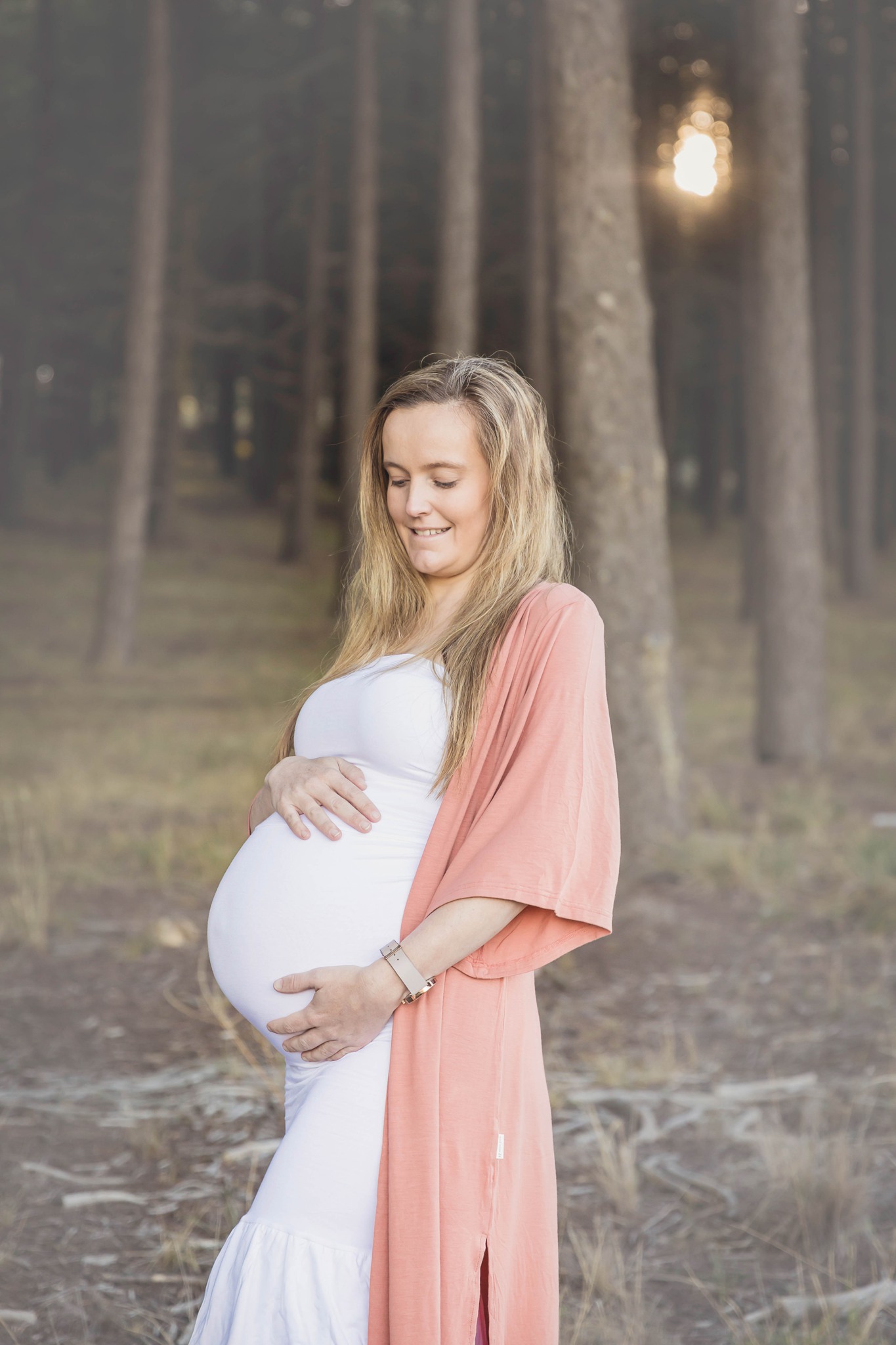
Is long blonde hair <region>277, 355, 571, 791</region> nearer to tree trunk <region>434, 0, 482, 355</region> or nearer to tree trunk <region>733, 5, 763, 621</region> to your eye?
tree trunk <region>733, 5, 763, 621</region>

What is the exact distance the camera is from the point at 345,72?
885 inches

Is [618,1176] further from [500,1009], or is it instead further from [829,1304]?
[500,1009]

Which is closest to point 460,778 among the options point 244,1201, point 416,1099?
point 416,1099

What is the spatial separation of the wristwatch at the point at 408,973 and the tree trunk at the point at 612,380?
15.2 feet

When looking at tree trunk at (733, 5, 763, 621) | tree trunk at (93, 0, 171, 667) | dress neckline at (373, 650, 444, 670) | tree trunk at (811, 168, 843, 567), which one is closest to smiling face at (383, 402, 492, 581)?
dress neckline at (373, 650, 444, 670)

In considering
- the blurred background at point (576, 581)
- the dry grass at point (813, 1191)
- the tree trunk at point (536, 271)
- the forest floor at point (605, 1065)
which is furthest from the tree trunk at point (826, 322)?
the dry grass at point (813, 1191)

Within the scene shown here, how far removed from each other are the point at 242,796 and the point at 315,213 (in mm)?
15986

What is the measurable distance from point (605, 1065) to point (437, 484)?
2789 millimetres

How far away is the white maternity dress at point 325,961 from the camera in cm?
177

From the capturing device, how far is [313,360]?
22875 millimetres

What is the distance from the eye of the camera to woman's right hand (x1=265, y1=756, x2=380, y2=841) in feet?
6.50

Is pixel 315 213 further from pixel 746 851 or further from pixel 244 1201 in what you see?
pixel 244 1201

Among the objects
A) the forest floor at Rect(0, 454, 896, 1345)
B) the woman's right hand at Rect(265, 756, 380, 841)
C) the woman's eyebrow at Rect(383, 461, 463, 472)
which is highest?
the woman's eyebrow at Rect(383, 461, 463, 472)

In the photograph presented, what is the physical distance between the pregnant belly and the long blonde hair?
14cm
